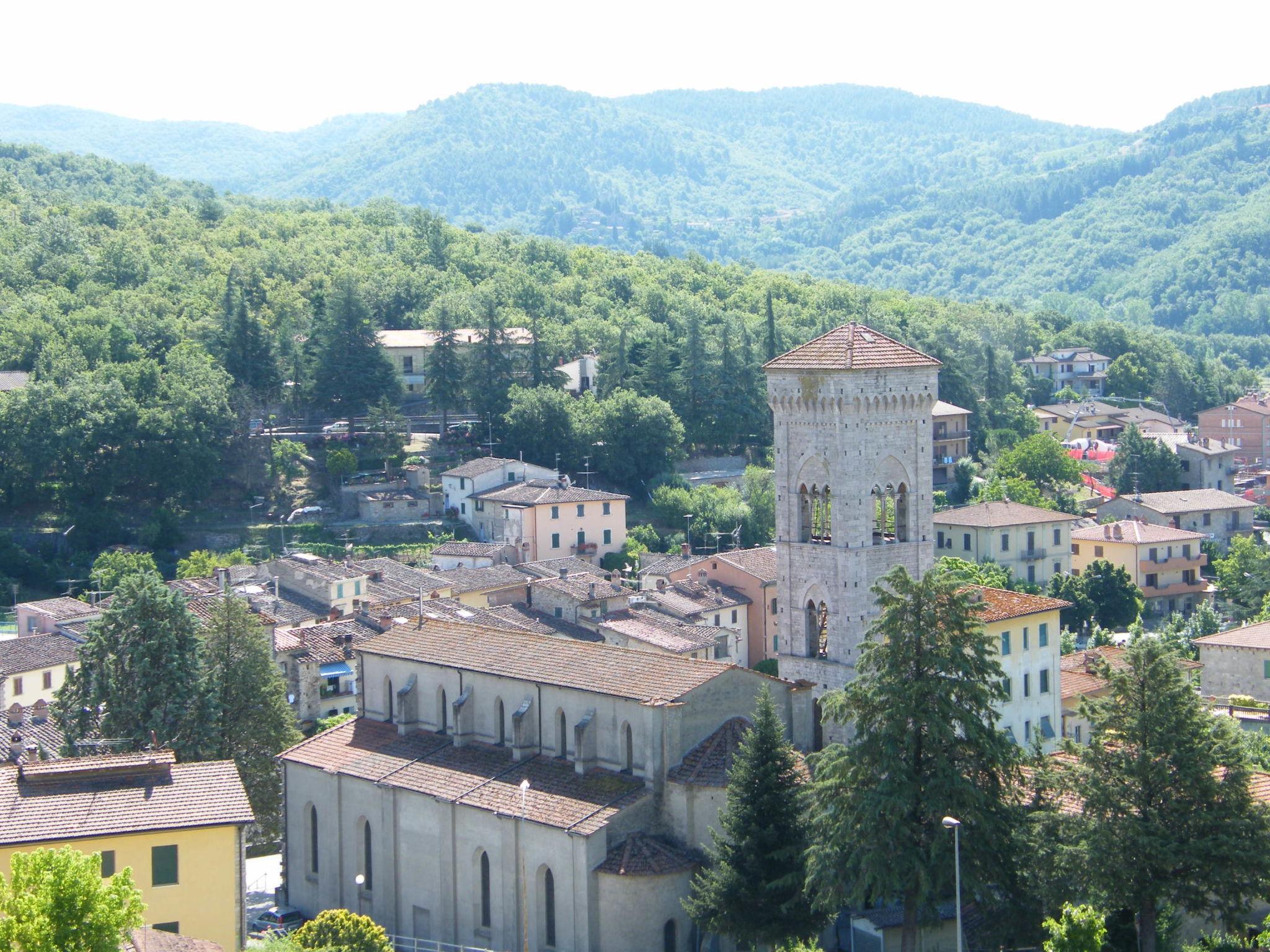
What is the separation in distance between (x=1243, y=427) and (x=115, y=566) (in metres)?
84.3

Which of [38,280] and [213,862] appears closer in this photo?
[213,862]

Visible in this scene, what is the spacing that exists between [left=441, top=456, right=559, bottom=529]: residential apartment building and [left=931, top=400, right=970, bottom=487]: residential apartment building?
28.4 metres

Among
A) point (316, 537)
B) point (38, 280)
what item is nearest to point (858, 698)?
point (316, 537)

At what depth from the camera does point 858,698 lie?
33.1 meters

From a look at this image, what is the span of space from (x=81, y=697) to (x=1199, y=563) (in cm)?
5871

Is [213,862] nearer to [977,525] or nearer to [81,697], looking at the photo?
[81,697]

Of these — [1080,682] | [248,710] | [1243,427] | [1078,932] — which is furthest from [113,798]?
[1243,427]

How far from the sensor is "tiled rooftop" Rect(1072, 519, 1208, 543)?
86125 millimetres

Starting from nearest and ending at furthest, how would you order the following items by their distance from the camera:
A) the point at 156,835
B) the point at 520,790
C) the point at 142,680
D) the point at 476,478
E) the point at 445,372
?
the point at 156,835 → the point at 520,790 → the point at 142,680 → the point at 476,478 → the point at 445,372

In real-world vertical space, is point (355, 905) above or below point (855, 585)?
below

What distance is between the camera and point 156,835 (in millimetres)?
33406

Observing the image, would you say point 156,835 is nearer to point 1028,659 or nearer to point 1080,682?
point 1028,659

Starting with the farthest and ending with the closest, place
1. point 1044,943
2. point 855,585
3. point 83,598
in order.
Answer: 1. point 83,598
2. point 855,585
3. point 1044,943

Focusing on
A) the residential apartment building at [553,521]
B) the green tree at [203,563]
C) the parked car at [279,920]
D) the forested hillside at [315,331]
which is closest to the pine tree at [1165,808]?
the parked car at [279,920]
